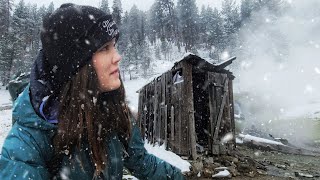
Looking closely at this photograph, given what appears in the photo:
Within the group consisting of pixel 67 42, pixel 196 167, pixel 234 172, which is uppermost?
pixel 67 42

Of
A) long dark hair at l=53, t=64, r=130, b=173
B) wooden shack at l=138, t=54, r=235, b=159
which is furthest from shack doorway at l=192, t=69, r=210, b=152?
long dark hair at l=53, t=64, r=130, b=173

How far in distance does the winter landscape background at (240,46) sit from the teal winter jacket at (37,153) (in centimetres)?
4088

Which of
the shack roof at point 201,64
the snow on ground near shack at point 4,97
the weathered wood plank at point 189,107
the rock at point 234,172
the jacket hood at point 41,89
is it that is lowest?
the snow on ground near shack at point 4,97

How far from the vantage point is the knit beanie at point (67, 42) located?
164 cm

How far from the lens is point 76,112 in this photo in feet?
5.29

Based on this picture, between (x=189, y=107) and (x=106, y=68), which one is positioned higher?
(x=106, y=68)

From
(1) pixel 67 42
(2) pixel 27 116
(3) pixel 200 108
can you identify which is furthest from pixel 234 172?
(2) pixel 27 116

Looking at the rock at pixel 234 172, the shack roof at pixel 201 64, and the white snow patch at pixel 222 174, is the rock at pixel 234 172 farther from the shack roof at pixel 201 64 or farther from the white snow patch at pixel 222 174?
the shack roof at pixel 201 64

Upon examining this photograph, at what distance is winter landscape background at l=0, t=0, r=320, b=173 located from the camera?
50688 mm

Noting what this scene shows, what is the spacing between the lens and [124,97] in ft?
6.65

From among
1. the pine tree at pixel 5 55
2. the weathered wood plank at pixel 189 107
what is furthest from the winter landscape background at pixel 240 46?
the weathered wood plank at pixel 189 107

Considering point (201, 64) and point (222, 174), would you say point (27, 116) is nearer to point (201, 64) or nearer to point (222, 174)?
point (222, 174)

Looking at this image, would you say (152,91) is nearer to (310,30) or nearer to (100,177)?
(100,177)

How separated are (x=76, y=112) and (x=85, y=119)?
0.25 ft
